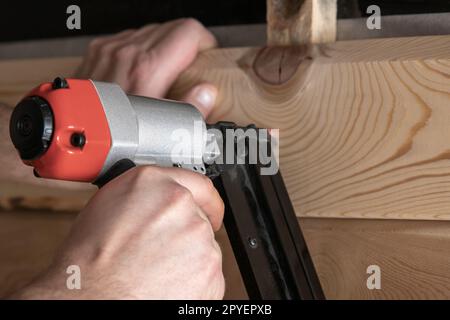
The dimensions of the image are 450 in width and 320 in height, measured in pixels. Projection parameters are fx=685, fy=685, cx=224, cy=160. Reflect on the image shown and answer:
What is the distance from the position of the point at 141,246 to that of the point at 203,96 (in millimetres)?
353

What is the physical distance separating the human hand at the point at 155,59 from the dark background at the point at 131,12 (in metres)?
0.06

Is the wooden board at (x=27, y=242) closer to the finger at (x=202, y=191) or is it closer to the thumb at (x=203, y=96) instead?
the thumb at (x=203, y=96)

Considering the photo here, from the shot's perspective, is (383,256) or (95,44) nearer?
(383,256)

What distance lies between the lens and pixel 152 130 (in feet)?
2.51

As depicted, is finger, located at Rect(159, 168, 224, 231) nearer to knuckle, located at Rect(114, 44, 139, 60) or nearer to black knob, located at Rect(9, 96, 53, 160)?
black knob, located at Rect(9, 96, 53, 160)

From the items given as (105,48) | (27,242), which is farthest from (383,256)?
(27,242)

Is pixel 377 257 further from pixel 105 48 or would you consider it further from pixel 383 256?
pixel 105 48

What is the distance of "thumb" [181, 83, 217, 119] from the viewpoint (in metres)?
0.99

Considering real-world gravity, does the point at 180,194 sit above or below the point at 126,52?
below

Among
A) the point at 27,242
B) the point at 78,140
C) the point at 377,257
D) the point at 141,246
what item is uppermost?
the point at 78,140

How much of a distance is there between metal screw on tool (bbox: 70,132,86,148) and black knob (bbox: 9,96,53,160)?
0.02 metres

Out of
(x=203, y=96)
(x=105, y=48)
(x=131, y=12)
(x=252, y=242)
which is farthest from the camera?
(x=131, y=12)

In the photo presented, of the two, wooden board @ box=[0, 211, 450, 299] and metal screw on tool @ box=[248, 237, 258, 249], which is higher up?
metal screw on tool @ box=[248, 237, 258, 249]

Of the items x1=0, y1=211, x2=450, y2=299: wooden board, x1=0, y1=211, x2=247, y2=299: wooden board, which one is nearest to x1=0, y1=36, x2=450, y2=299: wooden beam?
x1=0, y1=211, x2=450, y2=299: wooden board
